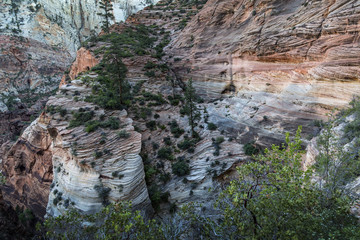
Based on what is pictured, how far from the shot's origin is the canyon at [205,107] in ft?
56.9

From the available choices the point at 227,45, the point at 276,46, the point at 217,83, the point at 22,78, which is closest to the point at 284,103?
the point at 276,46

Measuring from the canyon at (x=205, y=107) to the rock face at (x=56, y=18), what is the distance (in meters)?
55.4

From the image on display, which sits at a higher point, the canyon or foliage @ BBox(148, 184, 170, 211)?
the canyon

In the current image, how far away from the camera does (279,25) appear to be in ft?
75.1

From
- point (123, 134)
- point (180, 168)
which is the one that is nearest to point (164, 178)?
point (180, 168)

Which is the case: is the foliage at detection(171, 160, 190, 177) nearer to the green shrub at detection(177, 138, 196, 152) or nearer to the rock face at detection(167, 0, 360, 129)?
the green shrub at detection(177, 138, 196, 152)

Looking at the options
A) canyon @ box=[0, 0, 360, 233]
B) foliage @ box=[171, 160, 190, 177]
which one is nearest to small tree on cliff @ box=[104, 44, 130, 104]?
canyon @ box=[0, 0, 360, 233]

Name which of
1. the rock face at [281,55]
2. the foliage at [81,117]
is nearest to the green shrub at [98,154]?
the foliage at [81,117]

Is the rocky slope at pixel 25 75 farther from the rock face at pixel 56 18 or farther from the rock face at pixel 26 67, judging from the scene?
the rock face at pixel 56 18

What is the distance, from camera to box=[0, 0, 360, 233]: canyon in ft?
56.9

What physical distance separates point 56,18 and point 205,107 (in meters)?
93.3

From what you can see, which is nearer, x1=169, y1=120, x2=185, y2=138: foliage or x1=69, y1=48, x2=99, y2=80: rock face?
x1=169, y1=120, x2=185, y2=138: foliage

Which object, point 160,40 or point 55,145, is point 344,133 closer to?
point 55,145

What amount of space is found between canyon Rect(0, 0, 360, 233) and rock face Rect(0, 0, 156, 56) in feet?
182
